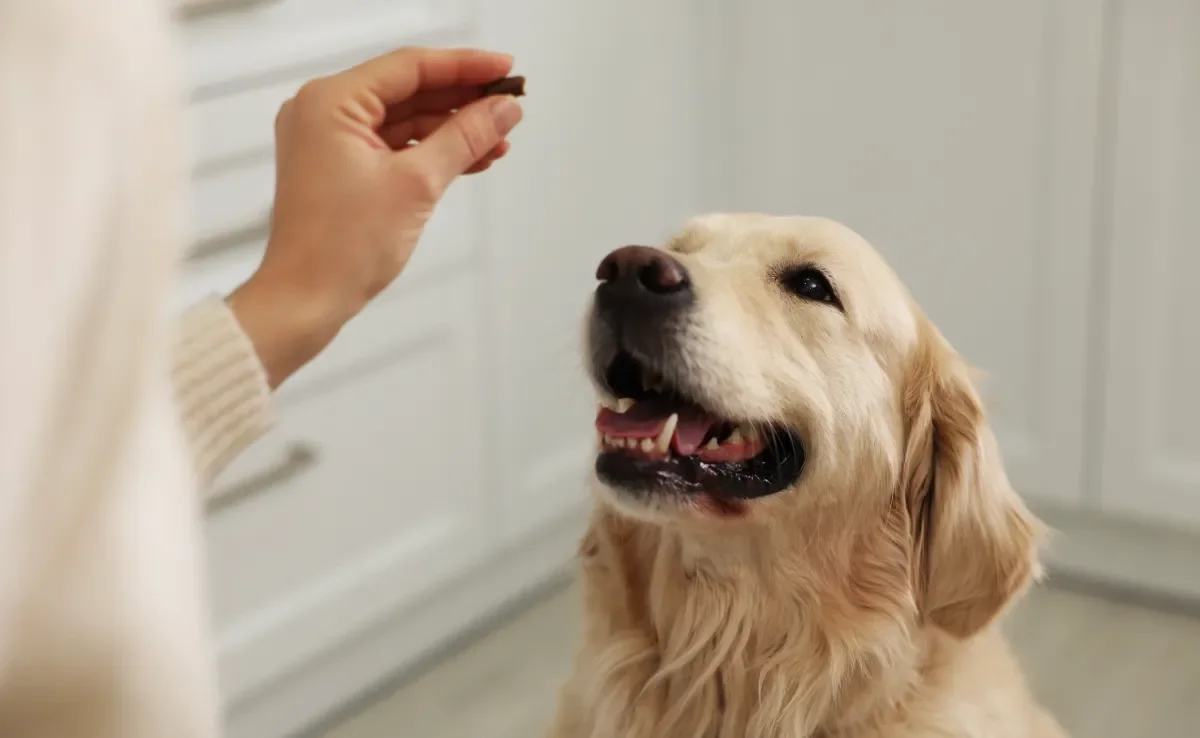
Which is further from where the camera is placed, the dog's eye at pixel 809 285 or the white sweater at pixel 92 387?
the dog's eye at pixel 809 285

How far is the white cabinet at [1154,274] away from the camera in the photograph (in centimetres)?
185

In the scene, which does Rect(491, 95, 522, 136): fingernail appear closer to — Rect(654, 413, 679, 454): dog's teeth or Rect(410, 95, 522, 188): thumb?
Rect(410, 95, 522, 188): thumb

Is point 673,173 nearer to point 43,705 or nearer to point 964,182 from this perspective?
point 964,182

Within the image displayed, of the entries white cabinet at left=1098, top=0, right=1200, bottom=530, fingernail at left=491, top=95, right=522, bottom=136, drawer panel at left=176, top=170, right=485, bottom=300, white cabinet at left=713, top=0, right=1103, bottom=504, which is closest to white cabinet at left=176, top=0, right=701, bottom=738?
drawer panel at left=176, top=170, right=485, bottom=300

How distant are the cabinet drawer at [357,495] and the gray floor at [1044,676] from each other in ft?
0.52

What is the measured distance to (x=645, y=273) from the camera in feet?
3.52

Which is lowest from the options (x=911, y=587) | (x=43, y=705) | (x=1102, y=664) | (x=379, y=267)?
(x=1102, y=664)

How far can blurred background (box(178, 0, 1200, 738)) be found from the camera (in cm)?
177

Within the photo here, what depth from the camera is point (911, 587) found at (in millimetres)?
1169

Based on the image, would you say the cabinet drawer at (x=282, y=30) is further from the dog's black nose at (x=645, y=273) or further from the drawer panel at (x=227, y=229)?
the dog's black nose at (x=645, y=273)

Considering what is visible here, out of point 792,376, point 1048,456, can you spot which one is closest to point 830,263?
point 792,376

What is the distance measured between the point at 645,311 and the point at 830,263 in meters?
0.19

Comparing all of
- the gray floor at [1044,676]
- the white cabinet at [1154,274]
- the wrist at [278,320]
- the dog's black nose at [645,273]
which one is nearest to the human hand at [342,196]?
the wrist at [278,320]

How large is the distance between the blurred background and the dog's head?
2.23 feet
